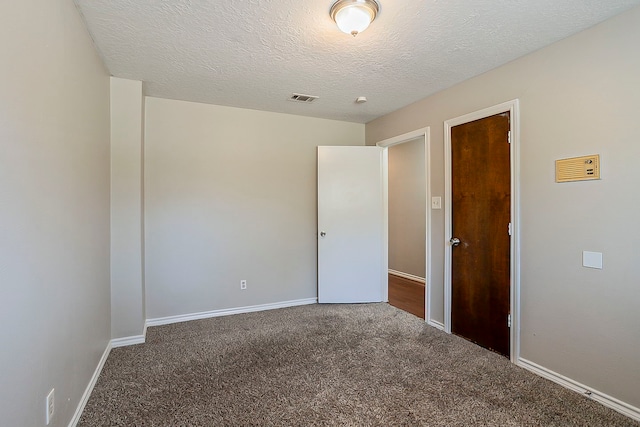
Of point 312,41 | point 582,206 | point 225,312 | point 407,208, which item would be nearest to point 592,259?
point 582,206

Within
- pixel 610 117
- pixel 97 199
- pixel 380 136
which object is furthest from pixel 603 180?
pixel 97 199

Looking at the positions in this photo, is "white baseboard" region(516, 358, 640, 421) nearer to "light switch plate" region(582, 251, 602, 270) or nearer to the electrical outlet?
"light switch plate" region(582, 251, 602, 270)

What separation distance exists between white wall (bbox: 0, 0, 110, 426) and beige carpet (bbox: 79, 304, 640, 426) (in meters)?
0.39

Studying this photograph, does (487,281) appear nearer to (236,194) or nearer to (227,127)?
(236,194)

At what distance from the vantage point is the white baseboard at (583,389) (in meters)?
1.82

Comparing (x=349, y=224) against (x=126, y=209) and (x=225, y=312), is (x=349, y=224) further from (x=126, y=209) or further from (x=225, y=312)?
(x=126, y=209)

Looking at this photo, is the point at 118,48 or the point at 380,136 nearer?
the point at 118,48

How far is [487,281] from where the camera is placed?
2.67 m

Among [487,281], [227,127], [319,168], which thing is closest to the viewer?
[487,281]

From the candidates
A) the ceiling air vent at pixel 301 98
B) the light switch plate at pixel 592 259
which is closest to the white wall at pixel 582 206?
the light switch plate at pixel 592 259

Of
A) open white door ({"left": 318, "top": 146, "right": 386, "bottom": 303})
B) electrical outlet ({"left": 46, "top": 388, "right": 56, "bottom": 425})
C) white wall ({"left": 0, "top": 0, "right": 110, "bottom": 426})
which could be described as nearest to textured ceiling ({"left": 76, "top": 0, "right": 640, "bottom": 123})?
white wall ({"left": 0, "top": 0, "right": 110, "bottom": 426})

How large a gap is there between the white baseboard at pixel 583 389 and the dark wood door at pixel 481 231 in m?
0.22

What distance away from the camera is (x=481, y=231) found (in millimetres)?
2715

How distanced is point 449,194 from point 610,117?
1299 millimetres
